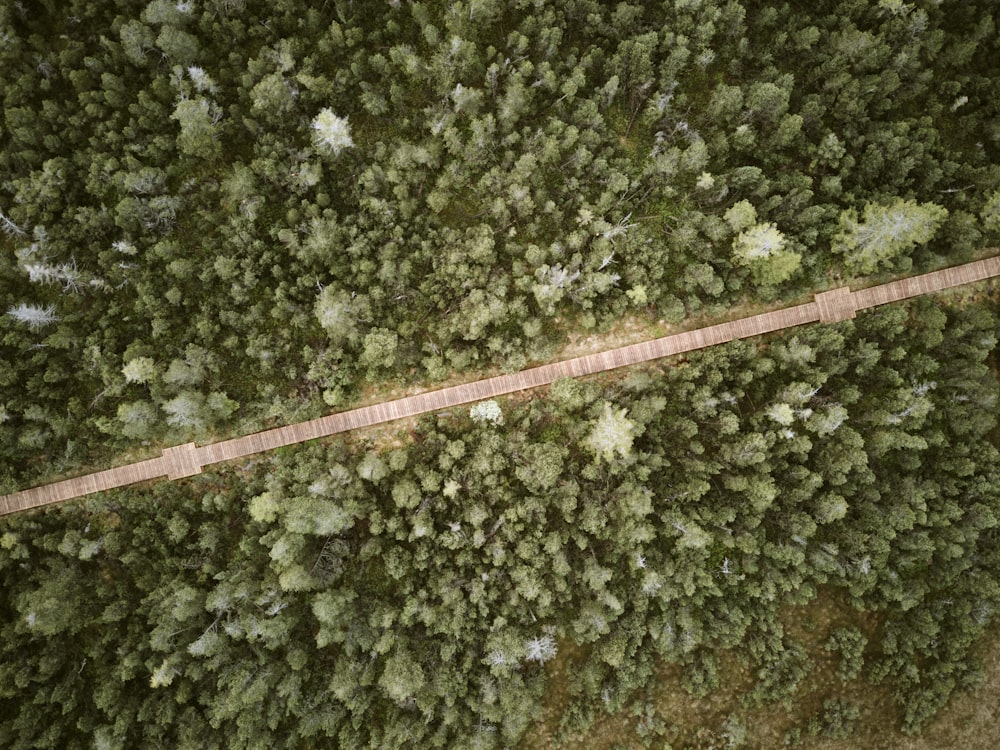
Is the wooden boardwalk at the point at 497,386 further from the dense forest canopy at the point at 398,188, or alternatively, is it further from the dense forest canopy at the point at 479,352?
the dense forest canopy at the point at 398,188

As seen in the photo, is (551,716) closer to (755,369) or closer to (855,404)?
(755,369)

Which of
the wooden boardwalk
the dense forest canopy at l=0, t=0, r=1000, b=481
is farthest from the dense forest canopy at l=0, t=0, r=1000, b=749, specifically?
the wooden boardwalk

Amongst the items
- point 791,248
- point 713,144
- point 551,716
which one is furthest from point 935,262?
point 551,716

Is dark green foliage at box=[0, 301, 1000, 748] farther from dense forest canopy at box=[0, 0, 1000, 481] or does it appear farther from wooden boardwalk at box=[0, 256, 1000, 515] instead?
dense forest canopy at box=[0, 0, 1000, 481]

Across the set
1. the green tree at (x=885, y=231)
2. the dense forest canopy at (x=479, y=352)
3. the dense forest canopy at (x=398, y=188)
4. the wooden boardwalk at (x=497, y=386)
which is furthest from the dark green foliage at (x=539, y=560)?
the dense forest canopy at (x=398, y=188)

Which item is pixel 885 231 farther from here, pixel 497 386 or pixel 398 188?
pixel 398 188
